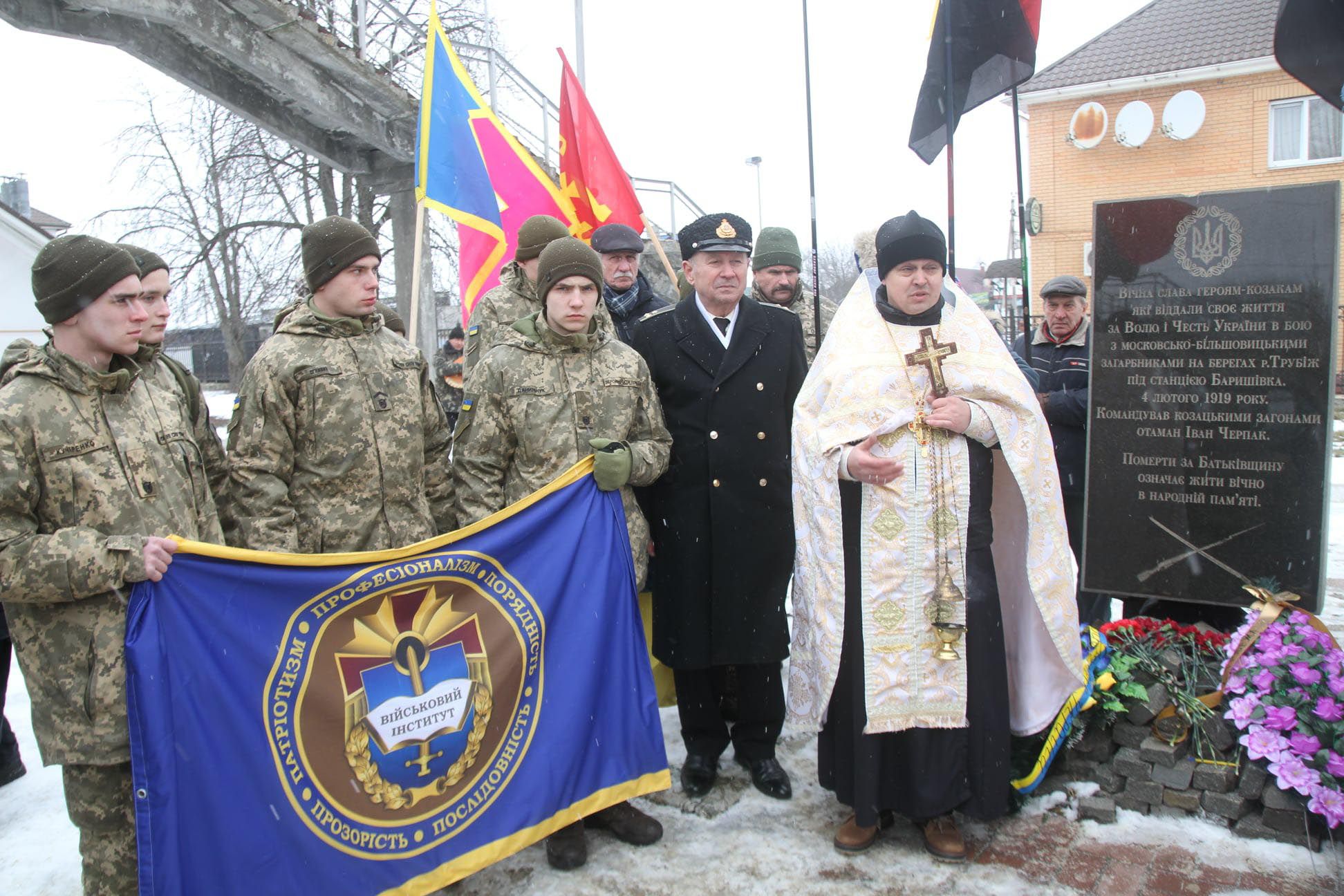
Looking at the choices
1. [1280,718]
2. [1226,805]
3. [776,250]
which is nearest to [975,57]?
[776,250]

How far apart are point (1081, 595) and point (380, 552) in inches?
133

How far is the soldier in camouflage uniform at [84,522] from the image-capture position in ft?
7.41

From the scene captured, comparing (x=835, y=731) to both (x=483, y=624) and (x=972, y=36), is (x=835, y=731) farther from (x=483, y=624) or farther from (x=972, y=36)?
(x=972, y=36)

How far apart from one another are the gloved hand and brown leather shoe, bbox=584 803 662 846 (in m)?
1.12

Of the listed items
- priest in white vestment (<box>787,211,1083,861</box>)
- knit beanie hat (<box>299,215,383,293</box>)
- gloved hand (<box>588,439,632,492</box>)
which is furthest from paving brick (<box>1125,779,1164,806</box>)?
knit beanie hat (<box>299,215,383,293</box>)

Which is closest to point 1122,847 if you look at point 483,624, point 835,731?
point 835,731

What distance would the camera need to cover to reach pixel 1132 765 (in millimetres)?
3195

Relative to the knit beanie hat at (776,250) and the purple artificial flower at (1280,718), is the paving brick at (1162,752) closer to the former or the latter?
the purple artificial flower at (1280,718)

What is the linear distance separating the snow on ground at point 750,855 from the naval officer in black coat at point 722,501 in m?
0.17

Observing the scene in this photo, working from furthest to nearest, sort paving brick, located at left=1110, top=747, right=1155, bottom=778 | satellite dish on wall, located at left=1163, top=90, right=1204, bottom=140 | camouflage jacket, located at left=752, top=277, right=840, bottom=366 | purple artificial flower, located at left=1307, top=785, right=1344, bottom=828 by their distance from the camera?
satellite dish on wall, located at left=1163, top=90, right=1204, bottom=140
camouflage jacket, located at left=752, top=277, right=840, bottom=366
paving brick, located at left=1110, top=747, right=1155, bottom=778
purple artificial flower, located at left=1307, top=785, right=1344, bottom=828

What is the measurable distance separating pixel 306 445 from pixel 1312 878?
10.8 feet

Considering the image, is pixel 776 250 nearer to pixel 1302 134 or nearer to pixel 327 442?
pixel 327 442

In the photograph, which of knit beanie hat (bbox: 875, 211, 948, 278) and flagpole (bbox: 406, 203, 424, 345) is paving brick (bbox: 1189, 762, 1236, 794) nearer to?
knit beanie hat (bbox: 875, 211, 948, 278)

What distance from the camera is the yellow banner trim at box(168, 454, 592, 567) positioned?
95.4 inches
